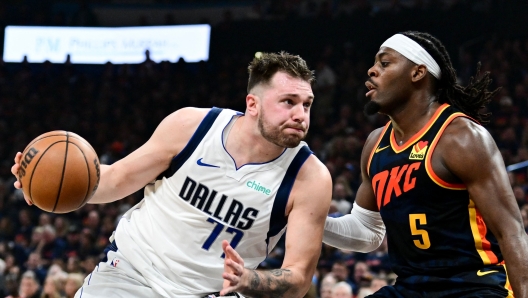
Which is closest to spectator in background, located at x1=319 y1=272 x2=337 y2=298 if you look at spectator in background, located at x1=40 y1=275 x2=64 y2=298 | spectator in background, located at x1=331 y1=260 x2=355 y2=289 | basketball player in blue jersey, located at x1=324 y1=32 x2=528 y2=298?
spectator in background, located at x1=331 y1=260 x2=355 y2=289

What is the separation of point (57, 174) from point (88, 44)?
13.9 metres

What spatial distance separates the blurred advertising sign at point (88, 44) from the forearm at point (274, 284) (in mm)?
13555

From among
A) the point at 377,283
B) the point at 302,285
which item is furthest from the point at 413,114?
the point at 377,283

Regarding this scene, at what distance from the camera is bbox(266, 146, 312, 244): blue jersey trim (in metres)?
3.57

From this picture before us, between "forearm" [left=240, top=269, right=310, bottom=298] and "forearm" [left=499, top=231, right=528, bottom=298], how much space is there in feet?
3.07

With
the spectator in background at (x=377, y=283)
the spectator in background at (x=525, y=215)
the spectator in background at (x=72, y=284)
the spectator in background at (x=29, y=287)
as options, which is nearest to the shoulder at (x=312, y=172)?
the spectator in background at (x=377, y=283)

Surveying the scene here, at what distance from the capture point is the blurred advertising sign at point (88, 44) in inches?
648

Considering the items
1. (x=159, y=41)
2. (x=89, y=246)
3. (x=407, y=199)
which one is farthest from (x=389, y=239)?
(x=159, y=41)

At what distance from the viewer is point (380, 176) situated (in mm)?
3607

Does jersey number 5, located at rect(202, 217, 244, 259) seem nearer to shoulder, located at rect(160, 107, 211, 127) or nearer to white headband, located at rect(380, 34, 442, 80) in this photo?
shoulder, located at rect(160, 107, 211, 127)

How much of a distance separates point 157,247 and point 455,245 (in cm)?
148

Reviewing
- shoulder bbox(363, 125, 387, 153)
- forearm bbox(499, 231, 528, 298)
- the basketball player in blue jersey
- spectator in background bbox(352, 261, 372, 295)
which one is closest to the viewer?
forearm bbox(499, 231, 528, 298)

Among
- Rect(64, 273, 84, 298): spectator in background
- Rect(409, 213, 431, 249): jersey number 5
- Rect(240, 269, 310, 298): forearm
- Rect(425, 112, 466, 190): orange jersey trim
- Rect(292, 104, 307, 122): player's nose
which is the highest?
Rect(292, 104, 307, 122): player's nose

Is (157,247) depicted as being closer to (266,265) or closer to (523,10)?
(266,265)
